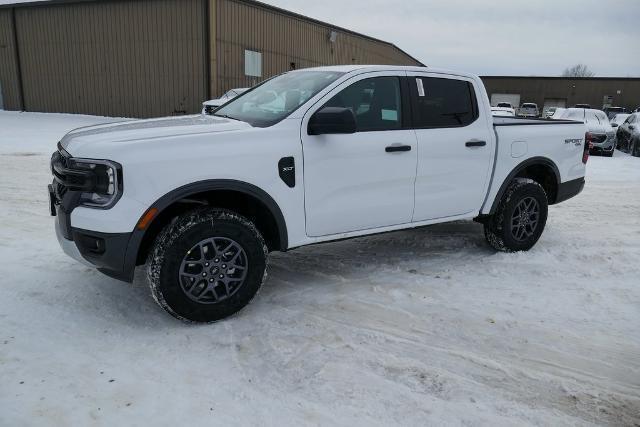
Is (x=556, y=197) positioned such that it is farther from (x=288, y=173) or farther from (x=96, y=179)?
(x=96, y=179)

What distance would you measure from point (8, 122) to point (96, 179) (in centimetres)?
1750

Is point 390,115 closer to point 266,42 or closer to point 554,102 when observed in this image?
point 266,42

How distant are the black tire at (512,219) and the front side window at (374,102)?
1617mm

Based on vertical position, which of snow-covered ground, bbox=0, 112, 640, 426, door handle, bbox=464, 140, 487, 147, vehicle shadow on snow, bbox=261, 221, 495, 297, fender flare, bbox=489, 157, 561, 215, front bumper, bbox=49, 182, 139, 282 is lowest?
snow-covered ground, bbox=0, 112, 640, 426

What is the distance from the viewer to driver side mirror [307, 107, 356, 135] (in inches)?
137

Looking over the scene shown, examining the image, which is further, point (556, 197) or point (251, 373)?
point (556, 197)

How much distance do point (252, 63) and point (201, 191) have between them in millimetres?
18410

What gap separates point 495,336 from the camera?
3365mm

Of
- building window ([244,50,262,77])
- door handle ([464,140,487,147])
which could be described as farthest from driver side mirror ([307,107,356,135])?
building window ([244,50,262,77])

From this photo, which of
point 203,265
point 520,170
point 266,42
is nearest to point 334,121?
point 203,265

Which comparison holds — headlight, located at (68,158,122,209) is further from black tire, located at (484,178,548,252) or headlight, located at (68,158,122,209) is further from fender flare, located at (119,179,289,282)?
black tire, located at (484,178,548,252)

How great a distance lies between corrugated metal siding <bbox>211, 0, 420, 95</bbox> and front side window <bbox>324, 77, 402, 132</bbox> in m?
15.7

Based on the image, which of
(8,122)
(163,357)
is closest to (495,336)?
(163,357)

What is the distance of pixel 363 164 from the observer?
3.85 metres
